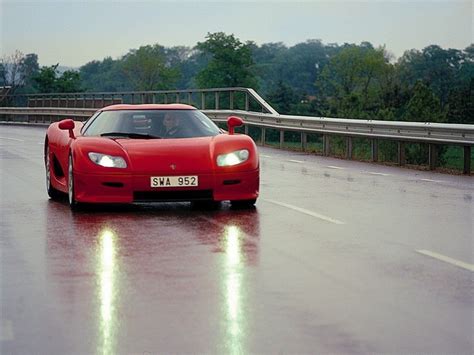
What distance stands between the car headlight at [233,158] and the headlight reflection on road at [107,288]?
7.22 feet

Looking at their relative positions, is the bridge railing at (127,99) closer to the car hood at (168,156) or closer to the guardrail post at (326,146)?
the guardrail post at (326,146)

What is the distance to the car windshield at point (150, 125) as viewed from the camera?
13.5 metres

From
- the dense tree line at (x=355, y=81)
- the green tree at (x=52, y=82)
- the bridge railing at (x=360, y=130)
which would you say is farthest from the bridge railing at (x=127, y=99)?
the green tree at (x=52, y=82)

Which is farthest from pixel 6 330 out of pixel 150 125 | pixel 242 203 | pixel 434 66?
pixel 434 66

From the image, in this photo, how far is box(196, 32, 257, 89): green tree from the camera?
147 m

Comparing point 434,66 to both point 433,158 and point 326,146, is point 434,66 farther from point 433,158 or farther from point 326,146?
point 433,158

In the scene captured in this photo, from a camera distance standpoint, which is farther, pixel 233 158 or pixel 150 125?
pixel 150 125

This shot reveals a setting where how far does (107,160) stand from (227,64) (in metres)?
137

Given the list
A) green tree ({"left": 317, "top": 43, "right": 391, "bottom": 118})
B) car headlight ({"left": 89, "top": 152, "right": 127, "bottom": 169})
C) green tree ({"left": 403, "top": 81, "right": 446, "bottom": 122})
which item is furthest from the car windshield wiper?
green tree ({"left": 317, "top": 43, "right": 391, "bottom": 118})

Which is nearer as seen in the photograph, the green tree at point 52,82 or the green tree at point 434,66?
the green tree at point 52,82

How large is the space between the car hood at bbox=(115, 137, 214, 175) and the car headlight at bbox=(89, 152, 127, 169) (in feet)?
0.35

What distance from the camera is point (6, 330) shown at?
20.2ft

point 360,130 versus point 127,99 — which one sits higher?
point 360,130

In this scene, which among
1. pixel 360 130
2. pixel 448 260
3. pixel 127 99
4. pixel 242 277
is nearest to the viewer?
pixel 242 277
